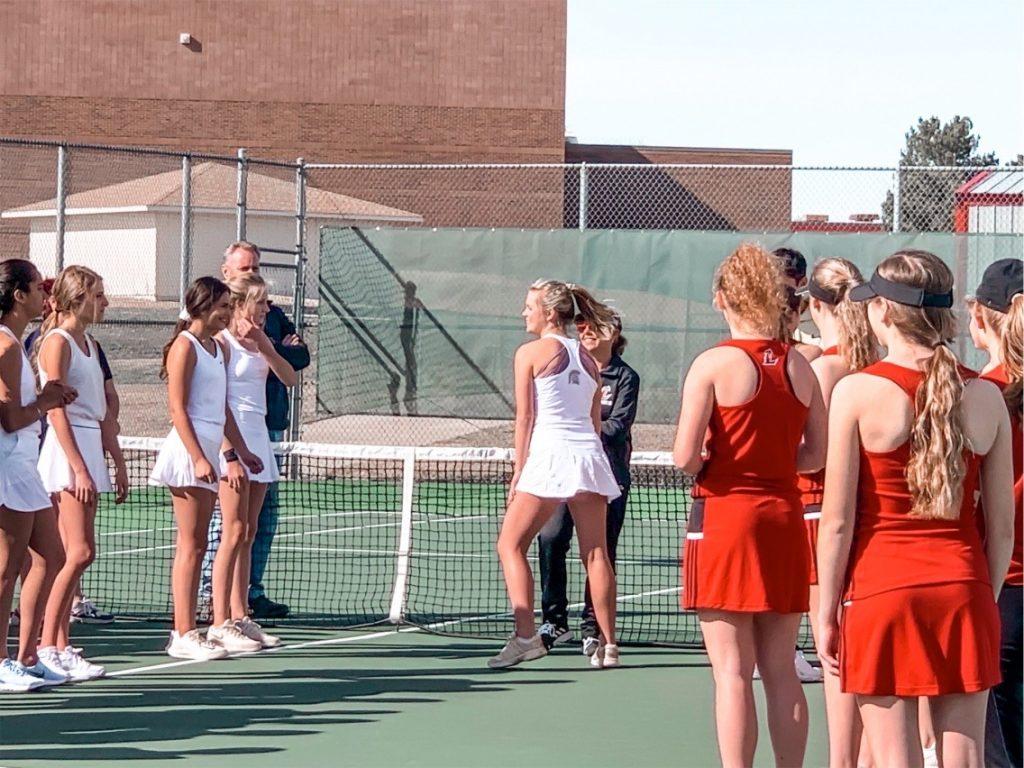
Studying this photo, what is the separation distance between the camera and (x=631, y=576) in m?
11.4

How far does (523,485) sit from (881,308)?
12.0 feet

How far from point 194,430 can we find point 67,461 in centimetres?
63

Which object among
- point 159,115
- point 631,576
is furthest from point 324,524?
point 159,115

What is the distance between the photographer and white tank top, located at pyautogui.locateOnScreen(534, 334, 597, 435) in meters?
7.73

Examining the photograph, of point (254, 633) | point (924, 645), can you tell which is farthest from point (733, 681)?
point (254, 633)

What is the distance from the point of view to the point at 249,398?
8.54 metres

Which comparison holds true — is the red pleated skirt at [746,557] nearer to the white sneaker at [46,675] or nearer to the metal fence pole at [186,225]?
the white sneaker at [46,675]

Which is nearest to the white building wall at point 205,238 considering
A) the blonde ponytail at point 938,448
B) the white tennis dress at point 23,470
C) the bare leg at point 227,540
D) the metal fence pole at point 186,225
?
the metal fence pole at point 186,225

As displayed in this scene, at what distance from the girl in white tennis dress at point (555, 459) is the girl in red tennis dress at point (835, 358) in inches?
63.0

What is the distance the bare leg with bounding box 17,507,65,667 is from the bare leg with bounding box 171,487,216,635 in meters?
0.75

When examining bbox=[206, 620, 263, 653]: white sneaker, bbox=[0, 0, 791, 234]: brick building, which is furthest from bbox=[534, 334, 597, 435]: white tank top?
bbox=[0, 0, 791, 234]: brick building

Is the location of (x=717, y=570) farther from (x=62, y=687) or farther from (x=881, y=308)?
(x=62, y=687)

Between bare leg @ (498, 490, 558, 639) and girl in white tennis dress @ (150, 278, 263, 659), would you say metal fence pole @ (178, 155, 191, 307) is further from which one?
bare leg @ (498, 490, 558, 639)

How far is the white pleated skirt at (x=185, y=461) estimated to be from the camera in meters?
7.79
